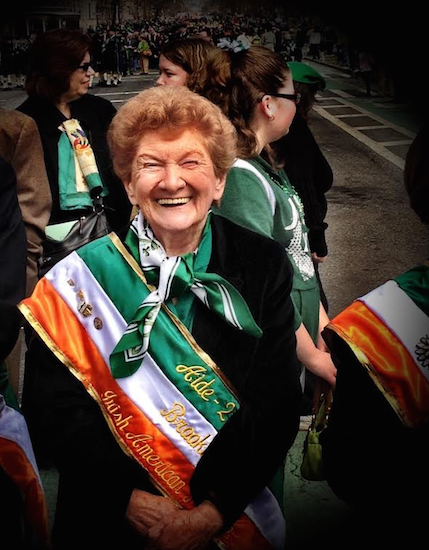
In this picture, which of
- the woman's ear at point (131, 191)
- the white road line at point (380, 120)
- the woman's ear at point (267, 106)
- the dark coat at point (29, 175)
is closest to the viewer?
the woman's ear at point (131, 191)

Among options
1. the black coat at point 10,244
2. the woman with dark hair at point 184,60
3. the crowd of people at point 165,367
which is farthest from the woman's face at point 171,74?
the crowd of people at point 165,367

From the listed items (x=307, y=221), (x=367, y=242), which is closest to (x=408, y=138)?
(x=367, y=242)

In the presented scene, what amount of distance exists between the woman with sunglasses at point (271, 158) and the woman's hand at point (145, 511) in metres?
0.88

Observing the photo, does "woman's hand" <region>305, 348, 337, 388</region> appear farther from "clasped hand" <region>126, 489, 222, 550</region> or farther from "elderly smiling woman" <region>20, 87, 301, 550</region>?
"clasped hand" <region>126, 489, 222, 550</region>

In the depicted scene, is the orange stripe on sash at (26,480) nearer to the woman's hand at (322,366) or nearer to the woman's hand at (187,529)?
the woman's hand at (187,529)

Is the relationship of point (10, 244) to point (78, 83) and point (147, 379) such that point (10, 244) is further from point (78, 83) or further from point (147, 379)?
point (78, 83)

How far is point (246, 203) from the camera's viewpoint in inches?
89.2

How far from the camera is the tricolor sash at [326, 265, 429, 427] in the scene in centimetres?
145

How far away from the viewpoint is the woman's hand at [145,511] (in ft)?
5.56

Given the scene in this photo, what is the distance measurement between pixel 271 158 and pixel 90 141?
1.28 metres

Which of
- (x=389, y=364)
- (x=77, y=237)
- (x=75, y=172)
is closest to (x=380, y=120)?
(x=75, y=172)

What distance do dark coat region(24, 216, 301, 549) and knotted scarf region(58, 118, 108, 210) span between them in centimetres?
157

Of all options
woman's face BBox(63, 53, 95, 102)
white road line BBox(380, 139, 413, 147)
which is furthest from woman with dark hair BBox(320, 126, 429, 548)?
white road line BBox(380, 139, 413, 147)

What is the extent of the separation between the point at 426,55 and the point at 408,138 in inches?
242
